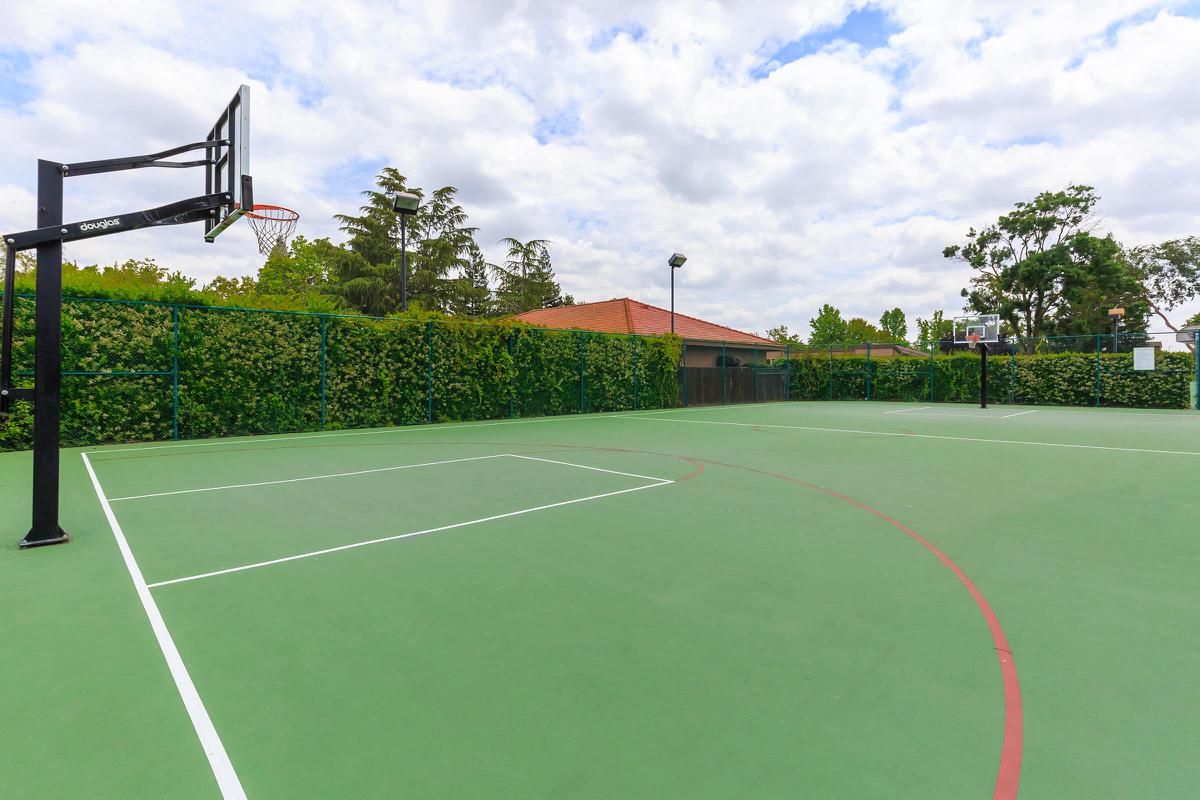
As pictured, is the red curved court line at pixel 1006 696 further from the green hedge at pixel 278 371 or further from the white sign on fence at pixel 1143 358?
the white sign on fence at pixel 1143 358

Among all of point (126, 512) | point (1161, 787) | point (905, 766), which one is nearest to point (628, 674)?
point (905, 766)

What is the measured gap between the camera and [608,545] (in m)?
4.34

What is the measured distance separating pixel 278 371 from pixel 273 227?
1941 cm

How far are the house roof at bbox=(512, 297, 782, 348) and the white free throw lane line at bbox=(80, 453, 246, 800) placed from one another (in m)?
23.7

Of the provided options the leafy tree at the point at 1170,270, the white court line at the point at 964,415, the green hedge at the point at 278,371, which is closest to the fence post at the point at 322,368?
the green hedge at the point at 278,371

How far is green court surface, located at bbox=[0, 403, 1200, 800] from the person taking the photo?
1854 millimetres

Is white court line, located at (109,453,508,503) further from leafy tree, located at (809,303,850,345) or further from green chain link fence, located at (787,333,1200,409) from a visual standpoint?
leafy tree, located at (809,303,850,345)

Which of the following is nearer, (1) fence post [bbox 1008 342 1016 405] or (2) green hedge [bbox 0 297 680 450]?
(2) green hedge [bbox 0 297 680 450]

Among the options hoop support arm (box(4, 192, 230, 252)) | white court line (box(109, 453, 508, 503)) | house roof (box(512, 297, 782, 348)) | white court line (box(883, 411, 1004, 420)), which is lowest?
white court line (box(109, 453, 508, 503))

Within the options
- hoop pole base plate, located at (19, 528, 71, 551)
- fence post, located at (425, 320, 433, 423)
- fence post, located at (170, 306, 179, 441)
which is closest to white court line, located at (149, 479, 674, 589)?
hoop pole base plate, located at (19, 528, 71, 551)

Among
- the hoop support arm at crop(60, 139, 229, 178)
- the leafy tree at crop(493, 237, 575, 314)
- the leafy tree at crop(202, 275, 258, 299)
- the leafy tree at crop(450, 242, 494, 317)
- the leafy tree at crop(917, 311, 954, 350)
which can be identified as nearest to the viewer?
the hoop support arm at crop(60, 139, 229, 178)

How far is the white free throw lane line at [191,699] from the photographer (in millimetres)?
1804

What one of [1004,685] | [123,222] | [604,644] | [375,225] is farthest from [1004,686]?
[375,225]

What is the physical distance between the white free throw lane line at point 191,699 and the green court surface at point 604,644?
1cm
